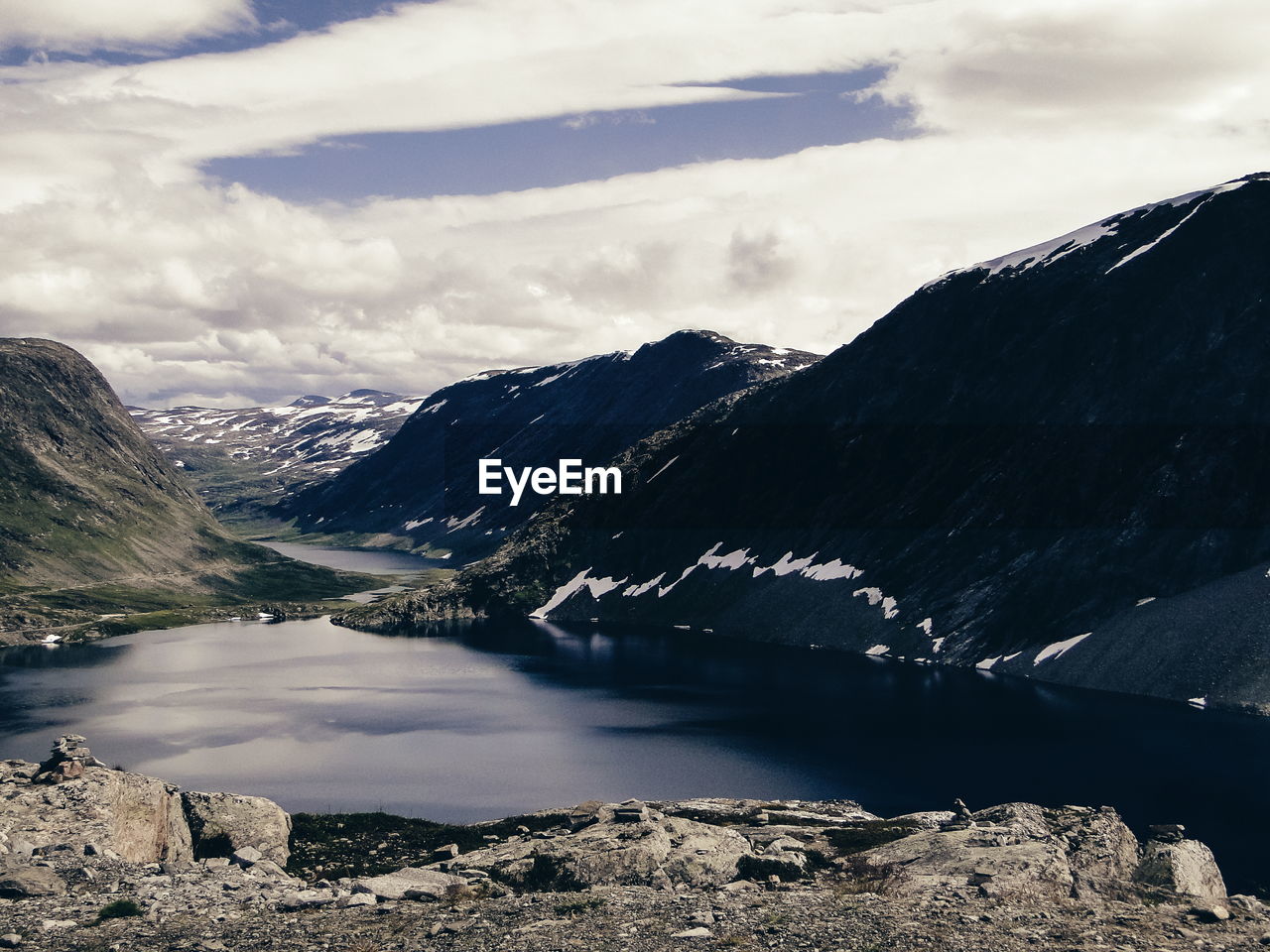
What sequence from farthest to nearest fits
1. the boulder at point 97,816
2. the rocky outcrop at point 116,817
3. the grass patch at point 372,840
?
the grass patch at point 372,840 → the rocky outcrop at point 116,817 → the boulder at point 97,816

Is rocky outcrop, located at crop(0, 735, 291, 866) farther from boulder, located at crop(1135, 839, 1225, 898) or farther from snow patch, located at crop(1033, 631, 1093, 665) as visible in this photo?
snow patch, located at crop(1033, 631, 1093, 665)

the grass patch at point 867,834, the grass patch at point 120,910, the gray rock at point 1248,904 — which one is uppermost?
the gray rock at point 1248,904

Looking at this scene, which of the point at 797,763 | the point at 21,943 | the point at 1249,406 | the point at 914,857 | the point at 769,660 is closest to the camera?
the point at 21,943

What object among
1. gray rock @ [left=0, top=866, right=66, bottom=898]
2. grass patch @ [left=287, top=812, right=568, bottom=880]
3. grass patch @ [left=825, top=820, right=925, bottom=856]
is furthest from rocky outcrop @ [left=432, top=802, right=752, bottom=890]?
gray rock @ [left=0, top=866, right=66, bottom=898]

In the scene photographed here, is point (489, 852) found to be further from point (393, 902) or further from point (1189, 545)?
point (1189, 545)

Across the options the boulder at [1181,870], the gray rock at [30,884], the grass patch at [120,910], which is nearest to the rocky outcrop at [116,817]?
the gray rock at [30,884]

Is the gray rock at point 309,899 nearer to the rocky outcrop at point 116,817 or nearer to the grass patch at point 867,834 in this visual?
the rocky outcrop at point 116,817

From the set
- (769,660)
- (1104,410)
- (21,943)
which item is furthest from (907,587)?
(21,943)

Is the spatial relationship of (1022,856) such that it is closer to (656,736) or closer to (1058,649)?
(656,736)

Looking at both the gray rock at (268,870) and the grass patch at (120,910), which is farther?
the gray rock at (268,870)
